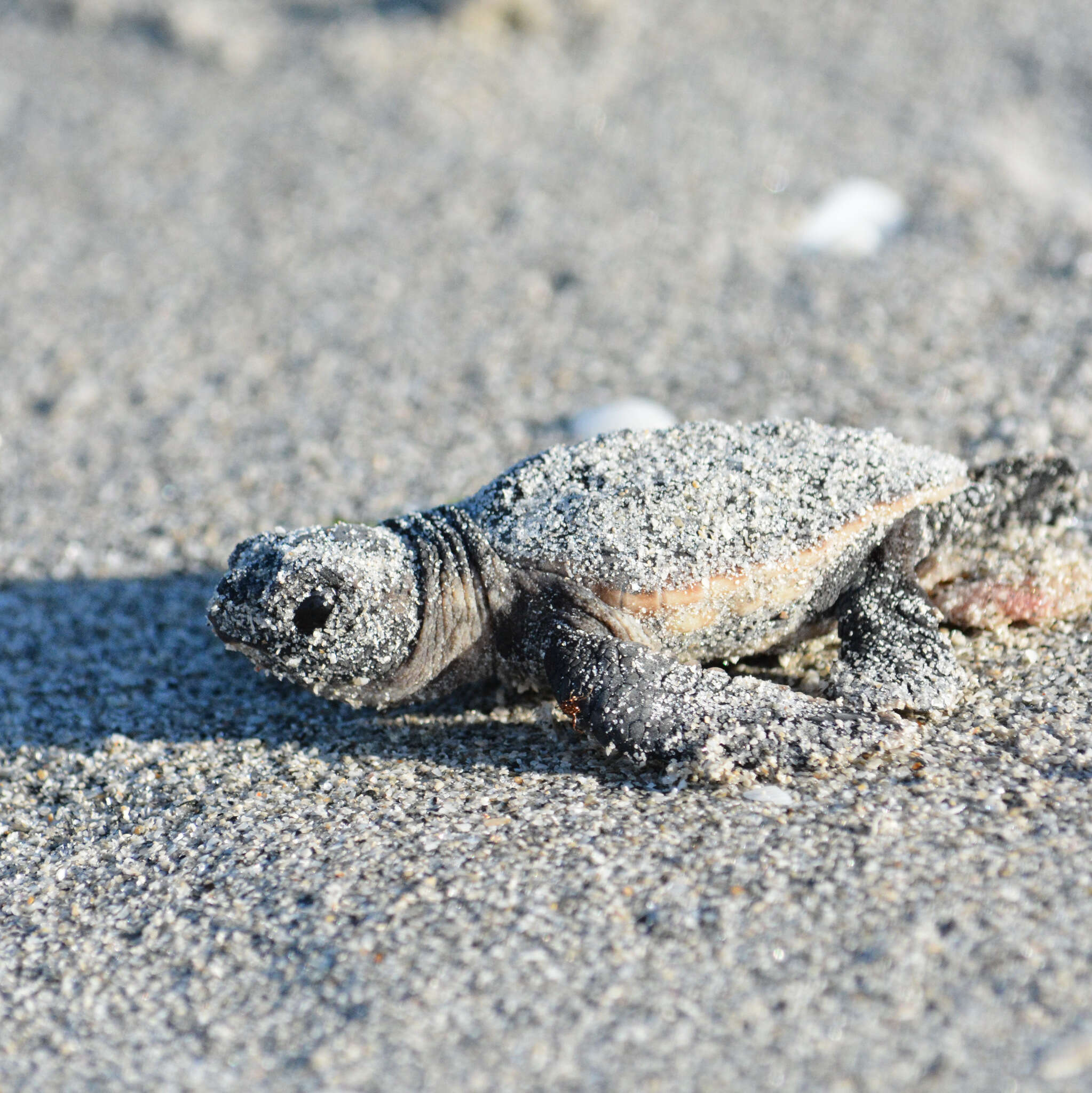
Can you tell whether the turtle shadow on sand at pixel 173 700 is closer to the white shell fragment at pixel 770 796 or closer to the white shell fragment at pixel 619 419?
the white shell fragment at pixel 770 796

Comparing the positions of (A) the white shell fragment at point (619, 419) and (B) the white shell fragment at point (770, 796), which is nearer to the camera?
(B) the white shell fragment at point (770, 796)

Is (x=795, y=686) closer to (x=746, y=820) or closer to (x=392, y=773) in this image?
(x=746, y=820)

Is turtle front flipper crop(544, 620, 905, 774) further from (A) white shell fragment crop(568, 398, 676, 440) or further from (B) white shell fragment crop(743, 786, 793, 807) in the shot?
(A) white shell fragment crop(568, 398, 676, 440)

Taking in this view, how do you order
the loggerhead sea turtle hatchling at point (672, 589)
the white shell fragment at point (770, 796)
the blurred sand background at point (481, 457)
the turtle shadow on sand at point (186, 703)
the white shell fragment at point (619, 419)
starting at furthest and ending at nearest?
the white shell fragment at point (619, 419) < the turtle shadow on sand at point (186, 703) < the loggerhead sea turtle hatchling at point (672, 589) < the white shell fragment at point (770, 796) < the blurred sand background at point (481, 457)

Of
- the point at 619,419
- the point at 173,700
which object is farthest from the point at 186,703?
the point at 619,419

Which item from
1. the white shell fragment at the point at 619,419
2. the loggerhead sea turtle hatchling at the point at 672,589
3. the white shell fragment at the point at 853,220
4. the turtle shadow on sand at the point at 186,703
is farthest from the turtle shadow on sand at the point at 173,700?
the white shell fragment at the point at 853,220

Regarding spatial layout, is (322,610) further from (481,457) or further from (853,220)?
(853,220)
